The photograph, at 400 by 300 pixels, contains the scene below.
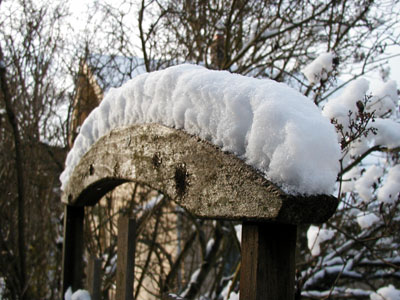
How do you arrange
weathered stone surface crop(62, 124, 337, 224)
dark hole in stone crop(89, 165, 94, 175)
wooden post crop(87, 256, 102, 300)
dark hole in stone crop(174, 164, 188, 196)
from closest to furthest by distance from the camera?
weathered stone surface crop(62, 124, 337, 224) → dark hole in stone crop(174, 164, 188, 196) → dark hole in stone crop(89, 165, 94, 175) → wooden post crop(87, 256, 102, 300)

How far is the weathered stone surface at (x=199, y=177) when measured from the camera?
2.32 ft

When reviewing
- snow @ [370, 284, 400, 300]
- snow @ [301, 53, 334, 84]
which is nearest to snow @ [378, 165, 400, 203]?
snow @ [301, 53, 334, 84]

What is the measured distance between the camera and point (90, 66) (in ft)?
14.4

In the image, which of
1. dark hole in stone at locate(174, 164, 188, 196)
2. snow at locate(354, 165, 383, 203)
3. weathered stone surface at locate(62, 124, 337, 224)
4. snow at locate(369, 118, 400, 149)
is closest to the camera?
weathered stone surface at locate(62, 124, 337, 224)

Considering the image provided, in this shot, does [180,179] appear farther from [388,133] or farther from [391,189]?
[391,189]

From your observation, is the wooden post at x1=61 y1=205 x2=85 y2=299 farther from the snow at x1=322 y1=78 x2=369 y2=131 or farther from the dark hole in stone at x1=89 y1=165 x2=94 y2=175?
the snow at x1=322 y1=78 x2=369 y2=131

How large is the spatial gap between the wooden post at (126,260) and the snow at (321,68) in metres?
1.13

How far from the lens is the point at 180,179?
959 mm

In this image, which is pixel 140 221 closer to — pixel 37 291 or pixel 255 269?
pixel 37 291

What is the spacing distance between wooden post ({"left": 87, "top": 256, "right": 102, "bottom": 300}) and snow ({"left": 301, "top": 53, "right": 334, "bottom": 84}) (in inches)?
55.9

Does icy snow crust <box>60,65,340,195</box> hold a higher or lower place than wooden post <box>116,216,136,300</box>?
higher

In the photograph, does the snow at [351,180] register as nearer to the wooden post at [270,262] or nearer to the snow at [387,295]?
the snow at [387,295]

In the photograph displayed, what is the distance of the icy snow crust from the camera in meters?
0.71

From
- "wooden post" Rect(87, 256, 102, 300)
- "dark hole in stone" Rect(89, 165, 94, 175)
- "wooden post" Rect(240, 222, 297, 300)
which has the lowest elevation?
"wooden post" Rect(87, 256, 102, 300)
